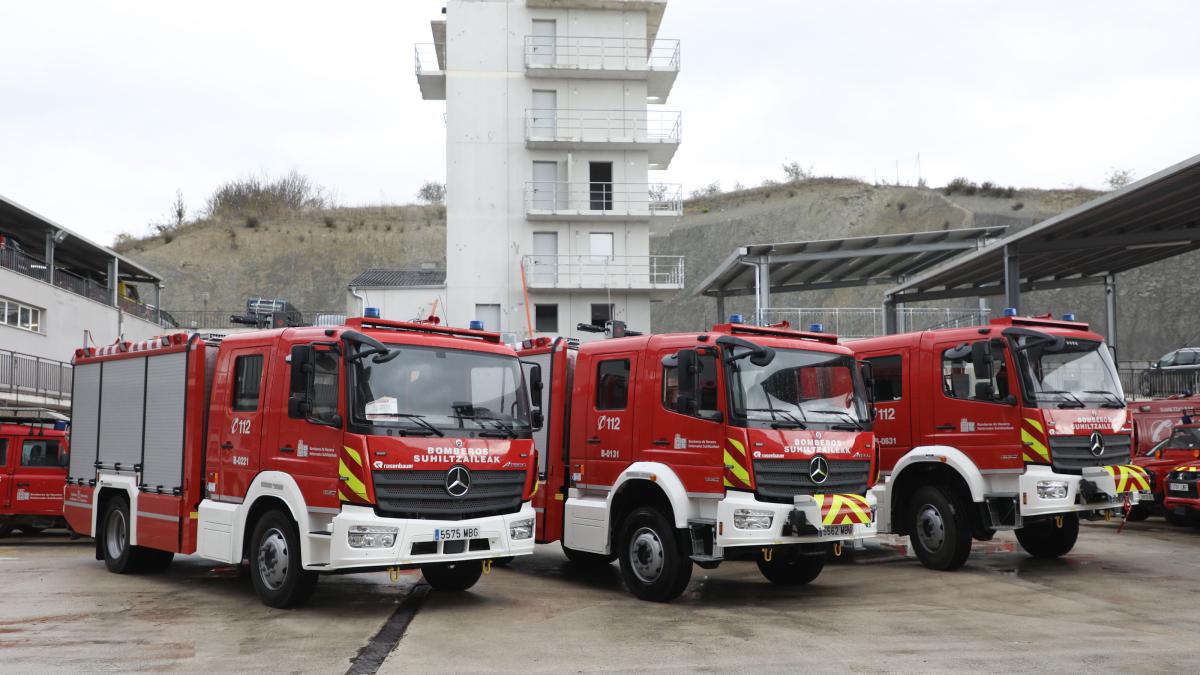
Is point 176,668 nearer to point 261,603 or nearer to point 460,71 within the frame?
point 261,603

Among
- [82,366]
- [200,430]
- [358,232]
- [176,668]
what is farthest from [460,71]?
[358,232]

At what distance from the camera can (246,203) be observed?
96.5 meters

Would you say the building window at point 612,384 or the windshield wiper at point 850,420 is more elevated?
the building window at point 612,384

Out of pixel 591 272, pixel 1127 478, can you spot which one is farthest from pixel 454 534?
pixel 591 272

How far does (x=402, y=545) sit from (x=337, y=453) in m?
1.05

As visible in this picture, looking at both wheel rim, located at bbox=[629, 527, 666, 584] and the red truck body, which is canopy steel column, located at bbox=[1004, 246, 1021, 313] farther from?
the red truck body

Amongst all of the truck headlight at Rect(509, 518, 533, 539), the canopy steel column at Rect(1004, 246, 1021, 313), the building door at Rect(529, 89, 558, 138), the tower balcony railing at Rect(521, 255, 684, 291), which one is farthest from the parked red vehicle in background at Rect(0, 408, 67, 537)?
the building door at Rect(529, 89, 558, 138)

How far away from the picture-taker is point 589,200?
1549 inches

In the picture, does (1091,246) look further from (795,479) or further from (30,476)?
(30,476)

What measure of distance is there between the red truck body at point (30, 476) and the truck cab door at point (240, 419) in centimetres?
926

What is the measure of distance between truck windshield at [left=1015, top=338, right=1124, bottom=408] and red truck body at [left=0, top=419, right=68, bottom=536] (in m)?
16.0

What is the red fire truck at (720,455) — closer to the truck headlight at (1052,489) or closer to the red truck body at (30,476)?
the truck headlight at (1052,489)

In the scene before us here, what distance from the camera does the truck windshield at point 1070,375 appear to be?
40.9ft

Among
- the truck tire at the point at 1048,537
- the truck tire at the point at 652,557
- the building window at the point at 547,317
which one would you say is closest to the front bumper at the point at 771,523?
the truck tire at the point at 652,557
